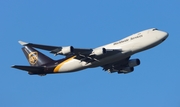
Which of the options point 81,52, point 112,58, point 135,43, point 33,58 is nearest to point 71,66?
point 81,52

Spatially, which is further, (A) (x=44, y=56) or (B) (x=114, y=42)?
(A) (x=44, y=56)

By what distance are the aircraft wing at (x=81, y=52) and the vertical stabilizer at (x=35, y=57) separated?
26.1 feet

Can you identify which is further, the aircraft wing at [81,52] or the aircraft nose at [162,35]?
the aircraft nose at [162,35]

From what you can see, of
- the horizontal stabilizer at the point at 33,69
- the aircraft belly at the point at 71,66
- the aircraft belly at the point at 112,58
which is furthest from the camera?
the horizontal stabilizer at the point at 33,69

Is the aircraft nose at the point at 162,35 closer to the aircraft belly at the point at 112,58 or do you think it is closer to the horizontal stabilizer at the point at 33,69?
the aircraft belly at the point at 112,58

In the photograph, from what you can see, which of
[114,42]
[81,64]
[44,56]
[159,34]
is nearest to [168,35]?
[159,34]

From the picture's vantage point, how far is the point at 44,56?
2613 inches

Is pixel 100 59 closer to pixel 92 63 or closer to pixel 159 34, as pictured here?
pixel 92 63

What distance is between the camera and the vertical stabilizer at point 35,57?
6594 cm

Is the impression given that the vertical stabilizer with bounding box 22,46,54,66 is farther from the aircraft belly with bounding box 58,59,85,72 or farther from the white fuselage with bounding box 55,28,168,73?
the white fuselage with bounding box 55,28,168,73

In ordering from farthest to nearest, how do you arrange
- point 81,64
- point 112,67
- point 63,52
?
1. point 112,67
2. point 81,64
3. point 63,52

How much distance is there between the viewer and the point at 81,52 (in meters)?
58.8

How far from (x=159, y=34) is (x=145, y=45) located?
2548mm

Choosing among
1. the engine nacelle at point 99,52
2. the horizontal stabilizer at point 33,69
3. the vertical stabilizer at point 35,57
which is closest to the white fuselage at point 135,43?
the engine nacelle at point 99,52
